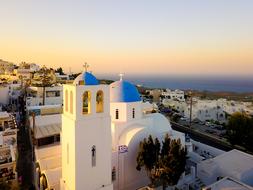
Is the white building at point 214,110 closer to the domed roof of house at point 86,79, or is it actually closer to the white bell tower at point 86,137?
the white bell tower at point 86,137

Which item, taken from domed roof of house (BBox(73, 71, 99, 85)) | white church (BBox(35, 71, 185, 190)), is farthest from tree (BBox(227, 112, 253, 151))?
domed roof of house (BBox(73, 71, 99, 85))

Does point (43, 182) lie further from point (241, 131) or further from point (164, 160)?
point (241, 131)

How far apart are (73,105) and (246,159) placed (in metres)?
11.7

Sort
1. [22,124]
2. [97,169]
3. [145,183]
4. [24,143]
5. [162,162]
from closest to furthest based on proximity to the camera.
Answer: [97,169], [162,162], [145,183], [24,143], [22,124]

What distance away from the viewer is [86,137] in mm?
10805

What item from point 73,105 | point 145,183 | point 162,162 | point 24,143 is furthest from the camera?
point 24,143

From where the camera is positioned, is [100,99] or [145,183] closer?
[100,99]

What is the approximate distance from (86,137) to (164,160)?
14.8 feet

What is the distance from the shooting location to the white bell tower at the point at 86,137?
1059cm

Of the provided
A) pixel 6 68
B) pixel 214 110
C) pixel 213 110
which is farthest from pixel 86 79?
pixel 6 68

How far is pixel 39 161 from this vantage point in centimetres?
1366

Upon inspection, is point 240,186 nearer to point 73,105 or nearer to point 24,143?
point 73,105

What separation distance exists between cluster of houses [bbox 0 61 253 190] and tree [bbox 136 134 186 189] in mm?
1261

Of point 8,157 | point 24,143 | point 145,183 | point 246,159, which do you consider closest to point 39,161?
point 8,157
